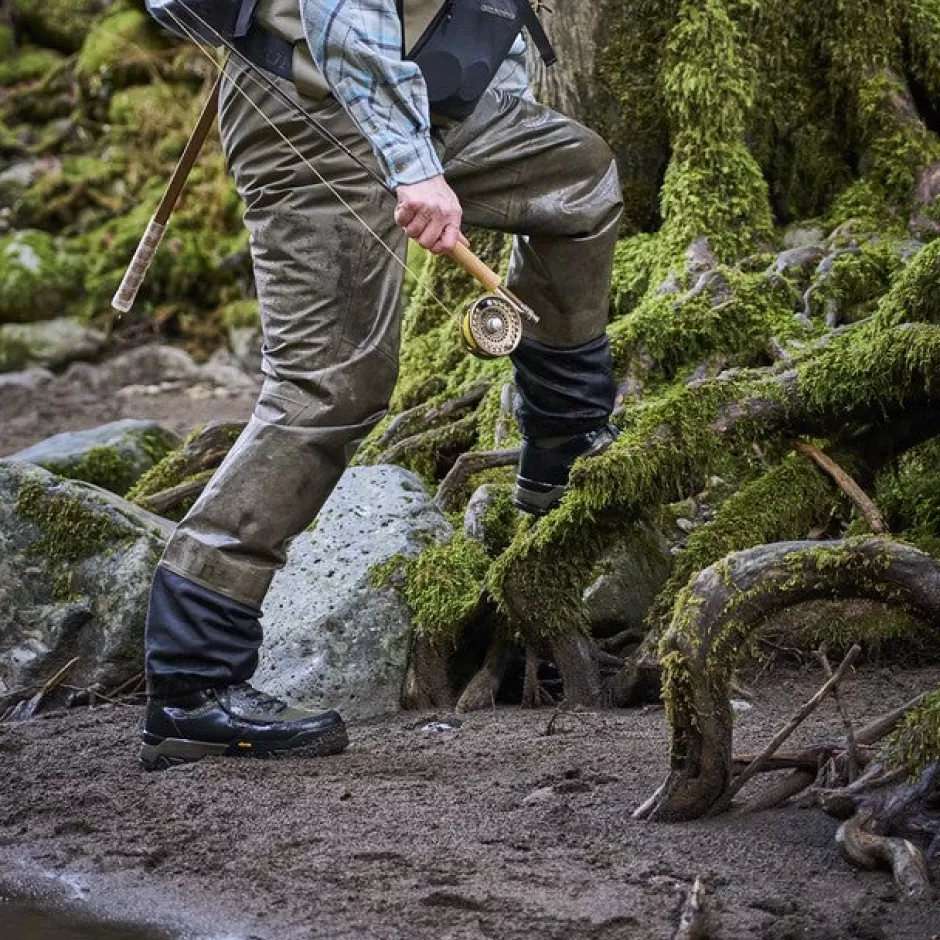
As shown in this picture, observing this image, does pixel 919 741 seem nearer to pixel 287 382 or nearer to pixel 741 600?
pixel 741 600

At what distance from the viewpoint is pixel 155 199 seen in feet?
45.5

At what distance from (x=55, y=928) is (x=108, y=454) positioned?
4.27 meters

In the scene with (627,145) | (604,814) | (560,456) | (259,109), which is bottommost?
(604,814)

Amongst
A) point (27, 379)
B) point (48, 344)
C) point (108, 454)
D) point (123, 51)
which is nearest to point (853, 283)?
point (108, 454)

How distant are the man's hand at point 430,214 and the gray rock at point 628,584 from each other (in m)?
1.72

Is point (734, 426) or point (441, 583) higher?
point (734, 426)

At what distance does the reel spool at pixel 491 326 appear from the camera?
14.0 feet

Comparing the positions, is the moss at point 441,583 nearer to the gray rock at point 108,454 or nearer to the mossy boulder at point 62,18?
the gray rock at point 108,454

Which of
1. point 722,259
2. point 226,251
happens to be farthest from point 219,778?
point 226,251

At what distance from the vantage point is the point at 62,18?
16031 mm

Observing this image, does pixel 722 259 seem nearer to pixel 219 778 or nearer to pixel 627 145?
pixel 627 145

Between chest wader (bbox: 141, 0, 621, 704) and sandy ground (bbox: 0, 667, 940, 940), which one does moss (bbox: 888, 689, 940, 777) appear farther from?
chest wader (bbox: 141, 0, 621, 704)

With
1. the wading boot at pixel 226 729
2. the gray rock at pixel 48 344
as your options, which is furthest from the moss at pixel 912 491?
the gray rock at pixel 48 344

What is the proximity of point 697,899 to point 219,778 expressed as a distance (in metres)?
1.65
